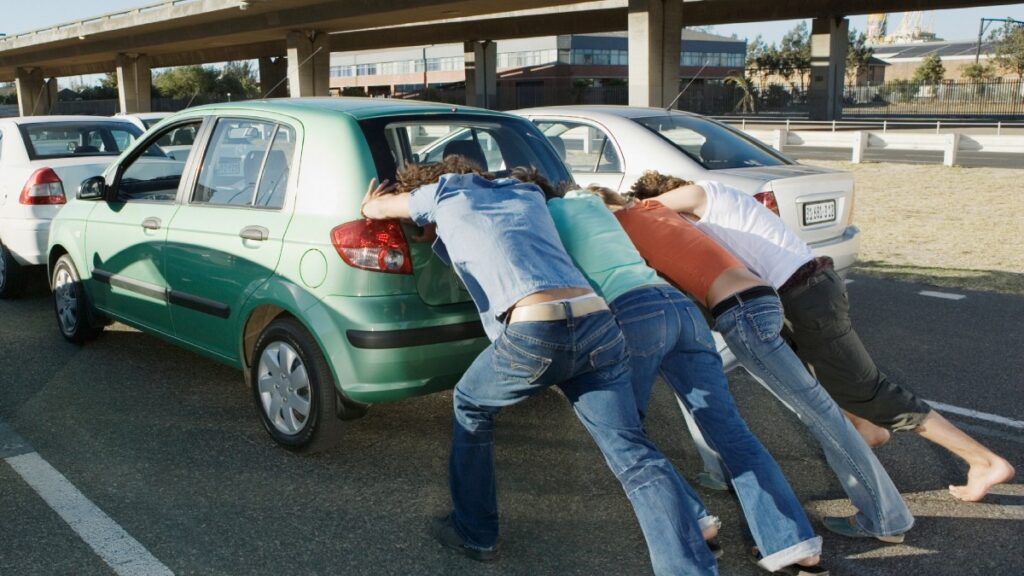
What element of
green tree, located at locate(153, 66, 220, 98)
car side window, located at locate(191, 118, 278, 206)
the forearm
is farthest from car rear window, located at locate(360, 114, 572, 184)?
green tree, located at locate(153, 66, 220, 98)

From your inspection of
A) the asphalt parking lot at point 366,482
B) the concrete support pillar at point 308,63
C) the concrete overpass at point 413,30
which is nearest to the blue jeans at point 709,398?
the asphalt parking lot at point 366,482

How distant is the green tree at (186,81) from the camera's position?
9625 cm

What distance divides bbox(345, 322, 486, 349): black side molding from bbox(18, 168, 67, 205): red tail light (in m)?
4.91

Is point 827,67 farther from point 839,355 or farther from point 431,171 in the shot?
point 431,171

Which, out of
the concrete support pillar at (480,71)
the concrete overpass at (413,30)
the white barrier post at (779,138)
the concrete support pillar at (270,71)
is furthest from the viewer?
the concrete support pillar at (270,71)

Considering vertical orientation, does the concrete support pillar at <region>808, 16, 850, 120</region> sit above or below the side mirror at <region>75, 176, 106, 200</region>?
above

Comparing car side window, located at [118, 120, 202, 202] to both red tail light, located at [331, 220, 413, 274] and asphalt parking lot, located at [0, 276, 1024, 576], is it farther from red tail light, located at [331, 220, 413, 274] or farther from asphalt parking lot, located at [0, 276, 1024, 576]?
red tail light, located at [331, 220, 413, 274]

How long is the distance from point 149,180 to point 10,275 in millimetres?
2767

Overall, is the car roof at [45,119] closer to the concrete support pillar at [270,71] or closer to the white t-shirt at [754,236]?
→ the white t-shirt at [754,236]

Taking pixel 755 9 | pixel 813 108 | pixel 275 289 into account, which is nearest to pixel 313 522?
pixel 275 289

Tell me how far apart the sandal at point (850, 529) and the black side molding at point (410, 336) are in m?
1.70

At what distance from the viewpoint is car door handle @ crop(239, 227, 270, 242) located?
178 inches

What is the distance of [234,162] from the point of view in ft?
16.5

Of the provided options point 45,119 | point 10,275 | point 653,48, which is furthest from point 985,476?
point 653,48
